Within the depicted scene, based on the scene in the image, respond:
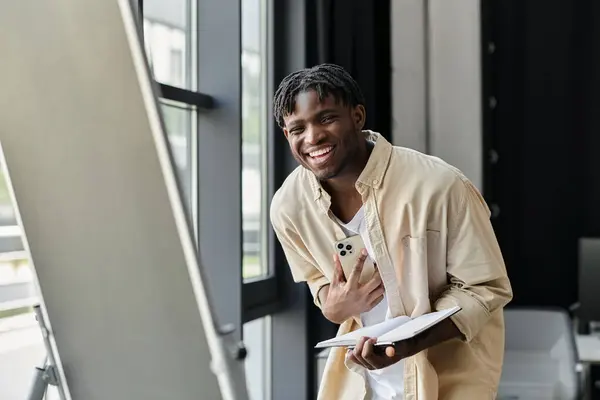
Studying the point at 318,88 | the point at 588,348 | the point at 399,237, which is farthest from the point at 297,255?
the point at 588,348

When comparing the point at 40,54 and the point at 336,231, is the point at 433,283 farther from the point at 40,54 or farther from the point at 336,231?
the point at 40,54

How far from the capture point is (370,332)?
4.65 feet

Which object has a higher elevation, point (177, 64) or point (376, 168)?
point (177, 64)

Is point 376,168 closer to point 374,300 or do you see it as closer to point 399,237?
point 399,237

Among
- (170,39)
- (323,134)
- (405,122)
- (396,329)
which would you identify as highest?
(170,39)

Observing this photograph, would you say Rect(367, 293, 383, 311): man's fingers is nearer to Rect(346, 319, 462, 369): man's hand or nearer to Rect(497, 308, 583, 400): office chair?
Rect(346, 319, 462, 369): man's hand

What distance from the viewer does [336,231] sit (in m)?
1.56

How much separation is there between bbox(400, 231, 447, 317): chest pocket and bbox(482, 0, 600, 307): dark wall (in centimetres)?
236

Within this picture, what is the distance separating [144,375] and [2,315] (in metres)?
0.95

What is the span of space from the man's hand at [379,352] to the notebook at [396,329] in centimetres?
1

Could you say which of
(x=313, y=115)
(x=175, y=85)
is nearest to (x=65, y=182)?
(x=313, y=115)

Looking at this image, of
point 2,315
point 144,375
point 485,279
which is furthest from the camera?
point 2,315

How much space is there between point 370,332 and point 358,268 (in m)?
0.13

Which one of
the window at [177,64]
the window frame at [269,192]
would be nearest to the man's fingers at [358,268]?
the window at [177,64]
